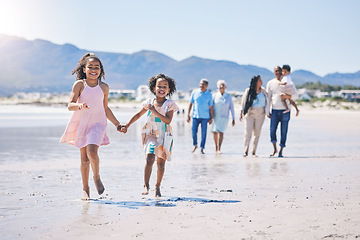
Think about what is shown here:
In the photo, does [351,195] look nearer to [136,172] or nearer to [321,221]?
[321,221]

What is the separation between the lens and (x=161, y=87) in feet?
24.1

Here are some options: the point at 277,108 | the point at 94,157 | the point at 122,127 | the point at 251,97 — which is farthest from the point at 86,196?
the point at 277,108

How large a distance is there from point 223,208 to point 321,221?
46.9 inches

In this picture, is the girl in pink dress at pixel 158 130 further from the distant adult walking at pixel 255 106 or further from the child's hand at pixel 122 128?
the distant adult walking at pixel 255 106

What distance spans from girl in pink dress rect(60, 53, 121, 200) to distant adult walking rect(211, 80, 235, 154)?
733 centimetres

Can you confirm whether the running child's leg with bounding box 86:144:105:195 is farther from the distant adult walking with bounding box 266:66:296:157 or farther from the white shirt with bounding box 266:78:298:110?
the white shirt with bounding box 266:78:298:110

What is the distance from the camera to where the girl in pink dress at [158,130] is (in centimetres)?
714

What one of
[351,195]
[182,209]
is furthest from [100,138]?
[351,195]

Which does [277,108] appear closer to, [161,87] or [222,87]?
[222,87]

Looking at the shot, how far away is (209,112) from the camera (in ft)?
46.2

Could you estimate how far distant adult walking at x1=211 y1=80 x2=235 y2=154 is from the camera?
556 inches

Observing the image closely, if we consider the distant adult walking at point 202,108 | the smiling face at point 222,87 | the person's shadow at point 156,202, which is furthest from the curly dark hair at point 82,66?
the smiling face at point 222,87

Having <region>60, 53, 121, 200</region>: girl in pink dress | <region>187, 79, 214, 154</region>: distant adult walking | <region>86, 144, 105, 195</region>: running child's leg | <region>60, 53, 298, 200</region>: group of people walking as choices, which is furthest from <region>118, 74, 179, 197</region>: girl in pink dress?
<region>187, 79, 214, 154</region>: distant adult walking

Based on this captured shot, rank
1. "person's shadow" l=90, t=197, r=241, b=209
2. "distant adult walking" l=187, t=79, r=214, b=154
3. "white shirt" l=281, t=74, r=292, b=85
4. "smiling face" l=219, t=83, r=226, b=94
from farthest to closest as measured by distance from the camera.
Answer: "smiling face" l=219, t=83, r=226, b=94 < "distant adult walking" l=187, t=79, r=214, b=154 < "white shirt" l=281, t=74, r=292, b=85 < "person's shadow" l=90, t=197, r=241, b=209
